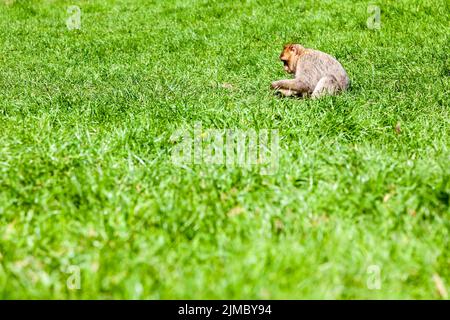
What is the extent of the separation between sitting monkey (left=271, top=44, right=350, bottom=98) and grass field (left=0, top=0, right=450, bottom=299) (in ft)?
1.00

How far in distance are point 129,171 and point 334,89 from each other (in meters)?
4.12

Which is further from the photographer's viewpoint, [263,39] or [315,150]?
[263,39]

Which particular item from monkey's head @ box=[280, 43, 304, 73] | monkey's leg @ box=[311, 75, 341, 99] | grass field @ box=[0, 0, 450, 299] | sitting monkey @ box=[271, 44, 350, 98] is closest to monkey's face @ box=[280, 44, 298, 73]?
monkey's head @ box=[280, 43, 304, 73]

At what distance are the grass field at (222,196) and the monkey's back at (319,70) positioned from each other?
327 millimetres

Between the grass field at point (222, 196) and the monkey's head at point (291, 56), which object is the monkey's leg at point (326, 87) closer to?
the grass field at point (222, 196)

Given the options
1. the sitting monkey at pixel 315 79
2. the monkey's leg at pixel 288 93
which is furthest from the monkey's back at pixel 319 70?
the monkey's leg at pixel 288 93

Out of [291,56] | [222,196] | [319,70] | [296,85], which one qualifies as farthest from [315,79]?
[222,196]

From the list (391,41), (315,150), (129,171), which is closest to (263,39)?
(391,41)

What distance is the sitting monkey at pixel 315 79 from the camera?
719cm

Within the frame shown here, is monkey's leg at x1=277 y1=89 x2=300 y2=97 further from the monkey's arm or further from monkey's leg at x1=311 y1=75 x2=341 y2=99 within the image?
monkey's leg at x1=311 y1=75 x2=341 y2=99

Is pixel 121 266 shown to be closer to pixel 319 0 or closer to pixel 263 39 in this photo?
pixel 263 39

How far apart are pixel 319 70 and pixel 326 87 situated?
0.39 metres

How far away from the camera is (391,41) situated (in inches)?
423
